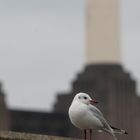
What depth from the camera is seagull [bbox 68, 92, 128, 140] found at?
15125 millimetres

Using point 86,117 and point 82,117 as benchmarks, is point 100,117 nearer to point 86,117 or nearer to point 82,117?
point 86,117

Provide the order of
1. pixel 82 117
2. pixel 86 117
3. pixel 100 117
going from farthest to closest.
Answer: pixel 100 117 → pixel 86 117 → pixel 82 117

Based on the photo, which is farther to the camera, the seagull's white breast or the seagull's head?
the seagull's head

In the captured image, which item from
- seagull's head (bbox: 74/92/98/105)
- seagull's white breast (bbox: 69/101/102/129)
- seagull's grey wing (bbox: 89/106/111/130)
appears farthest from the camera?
seagull's head (bbox: 74/92/98/105)

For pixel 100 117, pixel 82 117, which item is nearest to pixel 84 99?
pixel 100 117

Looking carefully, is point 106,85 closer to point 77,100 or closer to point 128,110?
point 128,110

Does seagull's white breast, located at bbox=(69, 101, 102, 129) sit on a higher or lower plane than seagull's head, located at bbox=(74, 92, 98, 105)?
lower

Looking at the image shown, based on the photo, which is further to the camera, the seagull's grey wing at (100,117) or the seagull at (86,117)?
the seagull's grey wing at (100,117)

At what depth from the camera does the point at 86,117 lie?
50.2ft

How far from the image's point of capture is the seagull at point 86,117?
15.1 m

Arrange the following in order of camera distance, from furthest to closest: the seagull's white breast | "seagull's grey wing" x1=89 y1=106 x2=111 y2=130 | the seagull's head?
the seagull's head → "seagull's grey wing" x1=89 y1=106 x2=111 y2=130 → the seagull's white breast

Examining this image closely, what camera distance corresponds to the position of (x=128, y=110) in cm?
12362

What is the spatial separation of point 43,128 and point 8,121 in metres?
5.91

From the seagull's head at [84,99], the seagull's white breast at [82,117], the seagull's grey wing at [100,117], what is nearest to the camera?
the seagull's white breast at [82,117]
